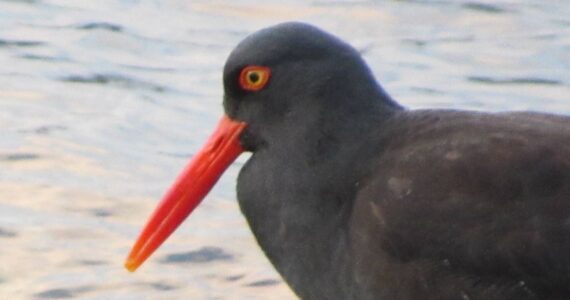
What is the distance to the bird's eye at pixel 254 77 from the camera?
8375 mm

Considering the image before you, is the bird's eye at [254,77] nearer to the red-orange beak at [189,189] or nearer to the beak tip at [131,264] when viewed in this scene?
the red-orange beak at [189,189]

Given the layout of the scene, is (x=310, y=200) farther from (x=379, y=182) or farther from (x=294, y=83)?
(x=294, y=83)

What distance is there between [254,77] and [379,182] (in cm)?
80

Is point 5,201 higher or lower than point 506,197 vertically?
lower

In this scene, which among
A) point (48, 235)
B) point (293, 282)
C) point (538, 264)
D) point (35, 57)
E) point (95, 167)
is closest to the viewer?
point (538, 264)

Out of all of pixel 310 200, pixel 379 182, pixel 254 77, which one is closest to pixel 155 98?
pixel 254 77

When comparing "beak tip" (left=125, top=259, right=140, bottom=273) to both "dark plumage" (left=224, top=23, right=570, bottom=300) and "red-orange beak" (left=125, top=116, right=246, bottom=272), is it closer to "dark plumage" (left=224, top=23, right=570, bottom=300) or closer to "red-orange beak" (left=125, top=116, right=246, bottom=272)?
"red-orange beak" (left=125, top=116, right=246, bottom=272)

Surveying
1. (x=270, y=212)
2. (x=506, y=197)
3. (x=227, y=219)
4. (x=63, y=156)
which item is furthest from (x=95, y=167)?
(x=506, y=197)

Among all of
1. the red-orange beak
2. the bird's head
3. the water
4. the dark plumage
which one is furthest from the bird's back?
the water

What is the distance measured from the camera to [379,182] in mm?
7980

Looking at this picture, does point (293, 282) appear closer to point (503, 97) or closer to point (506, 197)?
point (506, 197)

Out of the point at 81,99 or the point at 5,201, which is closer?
the point at 5,201

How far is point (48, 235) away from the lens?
432 inches

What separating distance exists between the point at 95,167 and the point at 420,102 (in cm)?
234
